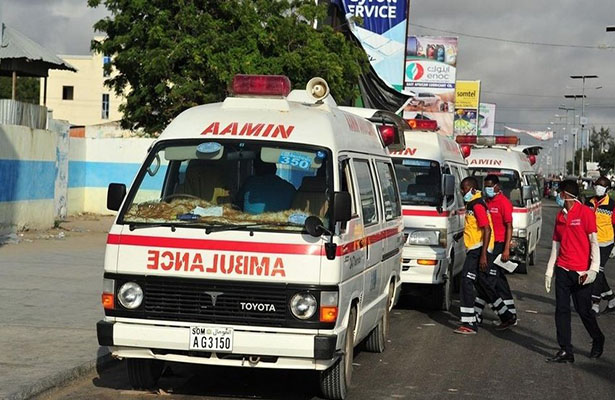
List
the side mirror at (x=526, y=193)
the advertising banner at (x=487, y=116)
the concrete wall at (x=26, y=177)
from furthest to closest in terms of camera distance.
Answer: the advertising banner at (x=487, y=116), the concrete wall at (x=26, y=177), the side mirror at (x=526, y=193)

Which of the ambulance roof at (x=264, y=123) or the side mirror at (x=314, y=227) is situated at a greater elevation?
the ambulance roof at (x=264, y=123)

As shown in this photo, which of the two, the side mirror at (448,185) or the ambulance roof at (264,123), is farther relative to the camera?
the side mirror at (448,185)

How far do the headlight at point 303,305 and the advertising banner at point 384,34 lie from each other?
26.8 m

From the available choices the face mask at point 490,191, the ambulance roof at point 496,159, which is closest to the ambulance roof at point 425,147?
the face mask at point 490,191

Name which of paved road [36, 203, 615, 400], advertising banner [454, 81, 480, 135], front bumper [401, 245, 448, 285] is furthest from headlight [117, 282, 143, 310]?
advertising banner [454, 81, 480, 135]

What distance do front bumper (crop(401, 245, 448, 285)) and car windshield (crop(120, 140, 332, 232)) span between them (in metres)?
5.75

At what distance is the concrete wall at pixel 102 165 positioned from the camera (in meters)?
33.3

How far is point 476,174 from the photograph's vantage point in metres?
21.3

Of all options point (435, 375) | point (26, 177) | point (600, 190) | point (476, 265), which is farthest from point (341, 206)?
point (26, 177)

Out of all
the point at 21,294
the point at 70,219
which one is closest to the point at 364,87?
the point at 70,219

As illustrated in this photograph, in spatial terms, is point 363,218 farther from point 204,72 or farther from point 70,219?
point 70,219

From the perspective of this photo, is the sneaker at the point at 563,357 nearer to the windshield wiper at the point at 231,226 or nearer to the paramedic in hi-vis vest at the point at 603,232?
the paramedic in hi-vis vest at the point at 603,232

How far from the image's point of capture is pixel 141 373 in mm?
8375

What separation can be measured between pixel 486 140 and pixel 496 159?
1.81 meters
